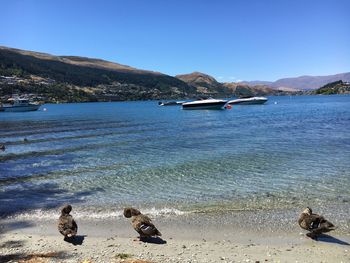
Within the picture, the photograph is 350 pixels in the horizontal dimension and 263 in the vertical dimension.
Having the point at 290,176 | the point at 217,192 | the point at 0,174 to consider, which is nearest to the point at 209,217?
the point at 217,192

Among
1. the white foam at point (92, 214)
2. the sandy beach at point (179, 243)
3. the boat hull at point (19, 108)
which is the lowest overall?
the boat hull at point (19, 108)

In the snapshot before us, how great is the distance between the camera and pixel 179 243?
10.5m

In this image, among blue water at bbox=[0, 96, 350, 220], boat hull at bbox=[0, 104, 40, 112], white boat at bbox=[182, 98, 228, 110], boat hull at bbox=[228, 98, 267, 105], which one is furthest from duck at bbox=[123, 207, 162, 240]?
boat hull at bbox=[0, 104, 40, 112]

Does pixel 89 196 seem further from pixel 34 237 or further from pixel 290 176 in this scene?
pixel 290 176

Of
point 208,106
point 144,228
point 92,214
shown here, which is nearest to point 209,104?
point 208,106

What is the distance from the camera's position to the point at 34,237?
11.4 meters

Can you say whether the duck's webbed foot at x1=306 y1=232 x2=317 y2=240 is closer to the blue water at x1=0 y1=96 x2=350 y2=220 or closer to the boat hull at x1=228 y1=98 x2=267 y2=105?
the blue water at x1=0 y1=96 x2=350 y2=220

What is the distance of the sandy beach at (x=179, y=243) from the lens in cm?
935

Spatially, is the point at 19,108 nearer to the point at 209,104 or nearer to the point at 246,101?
the point at 209,104

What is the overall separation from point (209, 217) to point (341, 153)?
49.3 ft

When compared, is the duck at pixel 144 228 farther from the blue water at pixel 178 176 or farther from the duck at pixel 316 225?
the duck at pixel 316 225

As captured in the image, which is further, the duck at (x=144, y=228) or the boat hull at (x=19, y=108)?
the boat hull at (x=19, y=108)

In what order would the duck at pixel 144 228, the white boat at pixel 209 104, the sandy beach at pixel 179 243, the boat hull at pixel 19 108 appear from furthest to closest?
the boat hull at pixel 19 108 < the white boat at pixel 209 104 < the duck at pixel 144 228 < the sandy beach at pixel 179 243

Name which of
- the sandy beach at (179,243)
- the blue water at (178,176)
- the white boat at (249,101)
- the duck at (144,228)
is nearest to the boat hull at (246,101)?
the white boat at (249,101)
